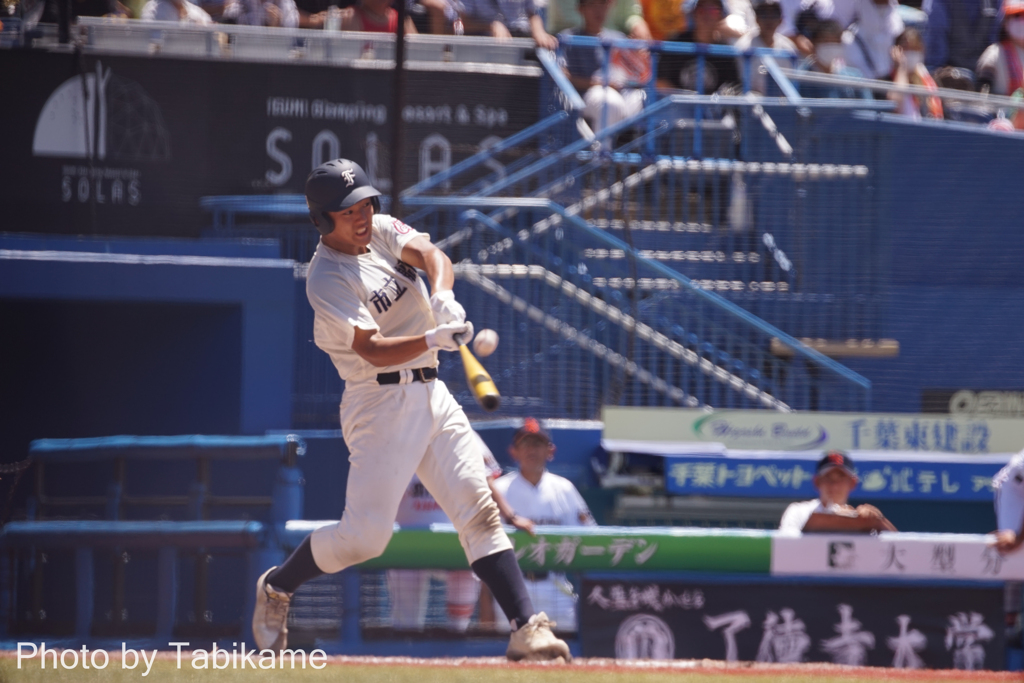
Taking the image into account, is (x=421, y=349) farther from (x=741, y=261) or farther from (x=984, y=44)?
(x=984, y=44)

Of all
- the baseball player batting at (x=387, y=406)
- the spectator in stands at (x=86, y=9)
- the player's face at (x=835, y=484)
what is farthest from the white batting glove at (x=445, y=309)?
the spectator in stands at (x=86, y=9)

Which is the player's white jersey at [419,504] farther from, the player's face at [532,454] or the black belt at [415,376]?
the black belt at [415,376]

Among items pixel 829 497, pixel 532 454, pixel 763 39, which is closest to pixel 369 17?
pixel 763 39

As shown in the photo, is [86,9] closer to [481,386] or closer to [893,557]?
[481,386]

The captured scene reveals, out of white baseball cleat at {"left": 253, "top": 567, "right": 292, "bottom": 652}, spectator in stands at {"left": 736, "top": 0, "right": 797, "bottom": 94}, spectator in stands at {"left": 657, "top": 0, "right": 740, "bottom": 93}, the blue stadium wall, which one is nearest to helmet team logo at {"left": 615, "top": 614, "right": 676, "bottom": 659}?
white baseball cleat at {"left": 253, "top": 567, "right": 292, "bottom": 652}

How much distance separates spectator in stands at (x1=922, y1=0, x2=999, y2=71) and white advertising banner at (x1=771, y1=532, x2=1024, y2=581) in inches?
233

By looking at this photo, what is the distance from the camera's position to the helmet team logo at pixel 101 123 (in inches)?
269

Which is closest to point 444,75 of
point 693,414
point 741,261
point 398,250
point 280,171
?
point 280,171

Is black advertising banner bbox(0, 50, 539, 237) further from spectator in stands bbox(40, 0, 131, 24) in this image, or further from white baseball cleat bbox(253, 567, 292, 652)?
white baseball cleat bbox(253, 567, 292, 652)

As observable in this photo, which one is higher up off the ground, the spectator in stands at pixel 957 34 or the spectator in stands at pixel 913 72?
the spectator in stands at pixel 957 34

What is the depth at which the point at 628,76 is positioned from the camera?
8.97m

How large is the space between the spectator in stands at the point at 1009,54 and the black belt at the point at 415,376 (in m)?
7.58

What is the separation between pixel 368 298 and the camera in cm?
383

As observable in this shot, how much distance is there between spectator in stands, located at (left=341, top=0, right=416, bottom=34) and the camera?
827cm
